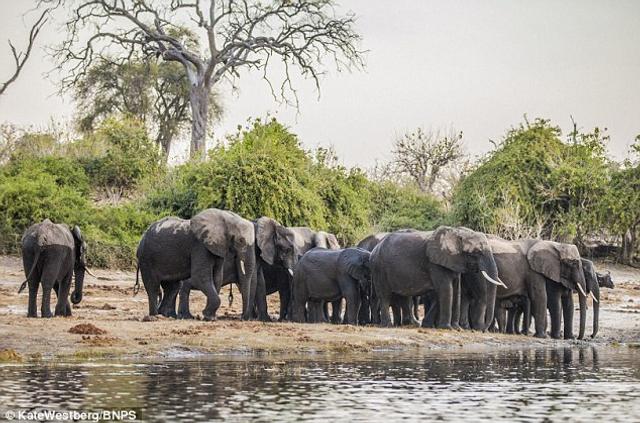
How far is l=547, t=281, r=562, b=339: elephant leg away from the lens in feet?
91.8

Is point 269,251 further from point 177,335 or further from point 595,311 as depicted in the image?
point 595,311

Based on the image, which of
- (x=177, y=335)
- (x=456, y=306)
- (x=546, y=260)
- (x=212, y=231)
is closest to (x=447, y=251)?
(x=456, y=306)

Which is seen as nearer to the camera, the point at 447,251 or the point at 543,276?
the point at 447,251

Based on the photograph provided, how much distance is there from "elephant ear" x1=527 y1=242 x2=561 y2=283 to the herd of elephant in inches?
0.8

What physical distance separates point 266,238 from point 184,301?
229 cm

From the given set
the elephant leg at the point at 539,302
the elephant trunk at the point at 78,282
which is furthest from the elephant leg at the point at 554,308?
the elephant trunk at the point at 78,282

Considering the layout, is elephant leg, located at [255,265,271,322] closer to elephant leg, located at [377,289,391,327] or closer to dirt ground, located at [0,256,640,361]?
dirt ground, located at [0,256,640,361]

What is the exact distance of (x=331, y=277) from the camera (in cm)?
2691

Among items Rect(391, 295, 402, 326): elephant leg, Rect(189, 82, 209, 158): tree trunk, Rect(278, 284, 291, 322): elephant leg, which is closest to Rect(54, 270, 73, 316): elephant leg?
Rect(278, 284, 291, 322): elephant leg

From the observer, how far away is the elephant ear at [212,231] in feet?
81.4

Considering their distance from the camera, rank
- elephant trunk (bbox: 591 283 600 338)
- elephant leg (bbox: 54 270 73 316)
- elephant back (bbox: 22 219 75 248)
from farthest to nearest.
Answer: elephant trunk (bbox: 591 283 600 338), elephant leg (bbox: 54 270 73 316), elephant back (bbox: 22 219 75 248)

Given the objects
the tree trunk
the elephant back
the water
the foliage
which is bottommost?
the water

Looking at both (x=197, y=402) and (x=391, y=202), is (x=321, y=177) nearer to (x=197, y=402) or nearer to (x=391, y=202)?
(x=391, y=202)

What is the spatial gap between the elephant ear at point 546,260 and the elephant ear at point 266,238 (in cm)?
551
